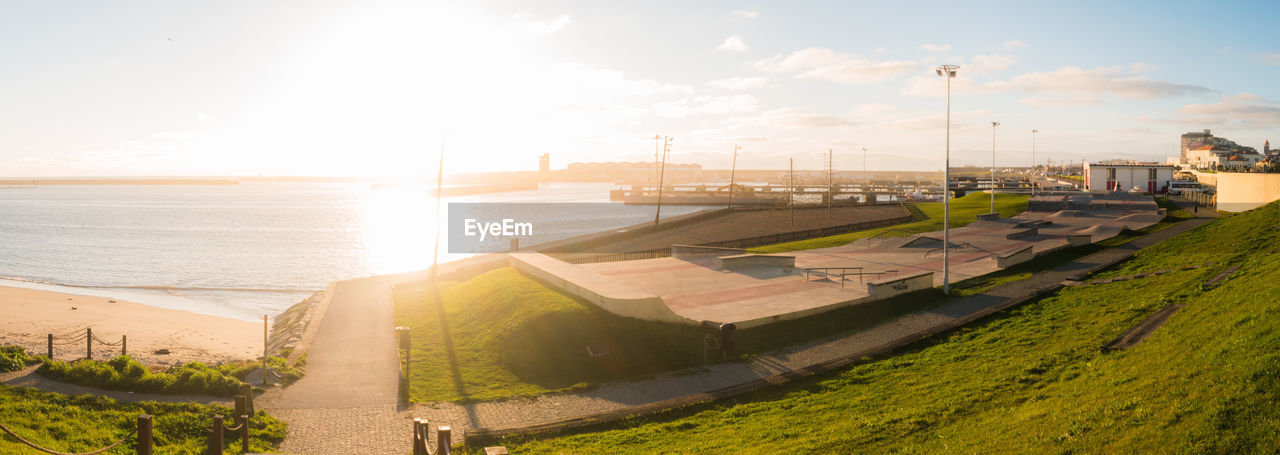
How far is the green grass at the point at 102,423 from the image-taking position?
12.0 metres

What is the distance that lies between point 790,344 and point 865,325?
356 centimetres

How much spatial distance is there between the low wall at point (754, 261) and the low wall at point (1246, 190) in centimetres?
3848

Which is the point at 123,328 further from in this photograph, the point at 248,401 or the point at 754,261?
the point at 754,261

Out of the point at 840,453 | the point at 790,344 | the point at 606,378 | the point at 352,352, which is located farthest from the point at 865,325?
the point at 352,352

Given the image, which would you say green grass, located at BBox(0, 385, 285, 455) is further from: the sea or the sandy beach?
the sea

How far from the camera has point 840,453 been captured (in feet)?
36.2

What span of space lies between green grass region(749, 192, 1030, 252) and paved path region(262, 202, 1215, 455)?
19163mm

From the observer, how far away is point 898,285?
995 inches

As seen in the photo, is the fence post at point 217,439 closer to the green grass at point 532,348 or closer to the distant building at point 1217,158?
the green grass at point 532,348

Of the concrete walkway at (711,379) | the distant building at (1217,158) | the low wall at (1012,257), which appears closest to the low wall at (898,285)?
the concrete walkway at (711,379)

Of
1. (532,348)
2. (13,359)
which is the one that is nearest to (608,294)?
(532,348)

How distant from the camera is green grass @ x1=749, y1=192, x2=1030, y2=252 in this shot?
146 feet

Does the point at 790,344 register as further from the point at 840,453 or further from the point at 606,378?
the point at 840,453

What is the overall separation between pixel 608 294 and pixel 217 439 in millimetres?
11294
